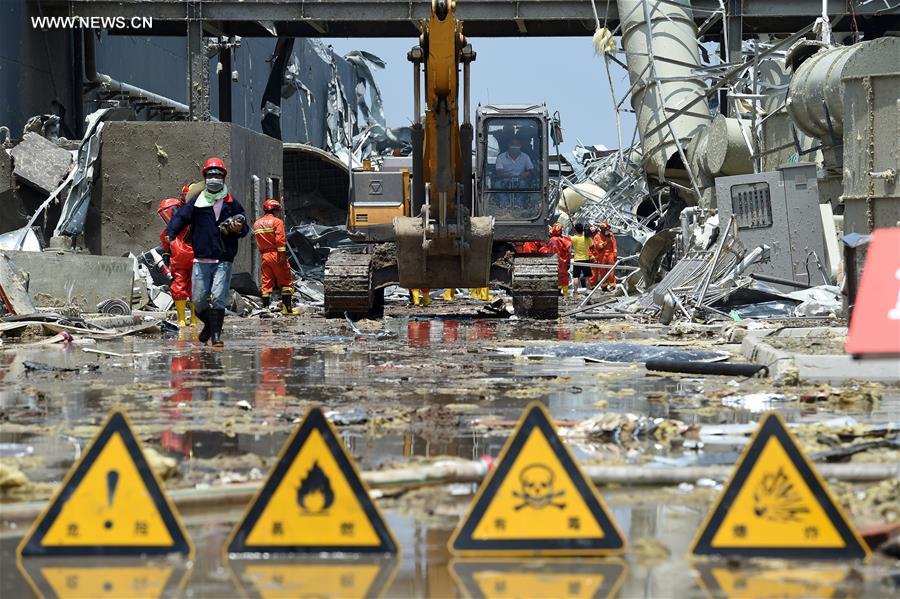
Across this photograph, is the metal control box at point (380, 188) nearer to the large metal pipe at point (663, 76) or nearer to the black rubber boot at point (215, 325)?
the large metal pipe at point (663, 76)

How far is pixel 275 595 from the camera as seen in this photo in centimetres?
417

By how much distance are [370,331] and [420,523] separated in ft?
41.0

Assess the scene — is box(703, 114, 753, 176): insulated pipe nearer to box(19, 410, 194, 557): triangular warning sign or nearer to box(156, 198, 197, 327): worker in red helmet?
box(156, 198, 197, 327): worker in red helmet

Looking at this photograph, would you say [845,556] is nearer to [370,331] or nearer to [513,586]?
[513,586]

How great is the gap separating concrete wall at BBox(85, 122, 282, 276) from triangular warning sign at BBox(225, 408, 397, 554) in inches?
828

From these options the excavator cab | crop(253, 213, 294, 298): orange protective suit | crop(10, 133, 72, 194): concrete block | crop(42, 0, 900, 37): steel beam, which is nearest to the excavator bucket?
the excavator cab

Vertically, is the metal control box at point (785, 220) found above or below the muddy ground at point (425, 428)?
above

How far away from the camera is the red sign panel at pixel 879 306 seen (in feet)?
16.0

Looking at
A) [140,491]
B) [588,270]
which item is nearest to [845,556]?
[140,491]

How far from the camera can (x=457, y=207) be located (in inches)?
771

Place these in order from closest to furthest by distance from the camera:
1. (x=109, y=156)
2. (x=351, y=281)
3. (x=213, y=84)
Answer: (x=351, y=281) → (x=109, y=156) → (x=213, y=84)

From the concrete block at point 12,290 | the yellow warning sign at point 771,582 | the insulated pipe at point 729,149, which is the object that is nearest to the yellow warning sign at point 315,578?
the yellow warning sign at point 771,582

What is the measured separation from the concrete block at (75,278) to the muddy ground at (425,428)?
10.5 feet

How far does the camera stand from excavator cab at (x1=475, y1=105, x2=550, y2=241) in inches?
827
